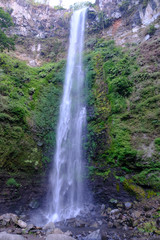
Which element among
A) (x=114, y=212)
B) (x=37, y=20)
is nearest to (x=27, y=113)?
(x=114, y=212)

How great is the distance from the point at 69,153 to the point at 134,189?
15.1 feet

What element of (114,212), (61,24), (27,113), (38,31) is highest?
(61,24)

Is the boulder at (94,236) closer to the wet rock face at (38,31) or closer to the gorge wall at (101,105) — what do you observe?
the gorge wall at (101,105)

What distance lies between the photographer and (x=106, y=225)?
6.23m

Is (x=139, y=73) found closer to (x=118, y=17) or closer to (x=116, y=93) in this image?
(x=116, y=93)

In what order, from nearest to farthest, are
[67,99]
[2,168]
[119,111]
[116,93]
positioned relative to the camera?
[2,168]
[119,111]
[116,93]
[67,99]

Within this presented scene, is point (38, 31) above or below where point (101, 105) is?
above

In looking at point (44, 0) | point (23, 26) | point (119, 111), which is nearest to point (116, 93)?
point (119, 111)

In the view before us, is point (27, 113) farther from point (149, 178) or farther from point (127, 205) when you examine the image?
point (149, 178)

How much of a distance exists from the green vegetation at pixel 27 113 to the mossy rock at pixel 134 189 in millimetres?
4973

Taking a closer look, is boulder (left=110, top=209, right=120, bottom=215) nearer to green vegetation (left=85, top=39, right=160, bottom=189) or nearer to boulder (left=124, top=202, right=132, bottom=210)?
boulder (left=124, top=202, right=132, bottom=210)

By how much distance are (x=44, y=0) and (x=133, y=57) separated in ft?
69.1

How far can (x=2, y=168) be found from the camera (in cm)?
792

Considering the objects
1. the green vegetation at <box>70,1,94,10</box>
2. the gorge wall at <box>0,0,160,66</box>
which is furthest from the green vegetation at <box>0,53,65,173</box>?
the green vegetation at <box>70,1,94,10</box>
